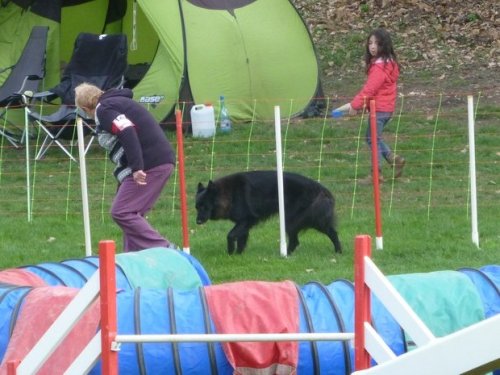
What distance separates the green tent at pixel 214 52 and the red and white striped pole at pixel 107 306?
366 inches

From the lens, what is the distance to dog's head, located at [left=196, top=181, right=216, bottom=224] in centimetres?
974

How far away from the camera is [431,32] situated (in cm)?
1827

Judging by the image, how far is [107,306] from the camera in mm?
4910

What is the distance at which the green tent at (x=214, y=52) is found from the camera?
14.3 metres

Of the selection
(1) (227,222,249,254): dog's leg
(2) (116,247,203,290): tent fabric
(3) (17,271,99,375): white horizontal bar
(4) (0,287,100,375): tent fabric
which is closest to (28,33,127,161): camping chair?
(1) (227,222,249,254): dog's leg

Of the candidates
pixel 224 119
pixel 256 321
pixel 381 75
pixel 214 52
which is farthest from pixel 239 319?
pixel 214 52

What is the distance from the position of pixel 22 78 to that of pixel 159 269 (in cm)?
784

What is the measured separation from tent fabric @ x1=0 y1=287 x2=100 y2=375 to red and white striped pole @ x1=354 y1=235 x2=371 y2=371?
1.53 meters

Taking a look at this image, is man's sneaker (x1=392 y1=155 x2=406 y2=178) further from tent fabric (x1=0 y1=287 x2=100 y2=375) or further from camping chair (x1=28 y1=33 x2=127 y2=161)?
tent fabric (x1=0 y1=287 x2=100 y2=375)

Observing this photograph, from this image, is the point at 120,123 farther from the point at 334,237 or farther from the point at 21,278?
the point at 334,237

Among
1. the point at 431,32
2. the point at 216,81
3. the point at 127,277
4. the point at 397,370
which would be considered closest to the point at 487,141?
the point at 216,81

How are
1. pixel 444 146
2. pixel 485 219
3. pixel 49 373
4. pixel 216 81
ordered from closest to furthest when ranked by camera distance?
pixel 49 373 → pixel 485 219 → pixel 444 146 → pixel 216 81

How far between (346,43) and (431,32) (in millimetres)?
1374

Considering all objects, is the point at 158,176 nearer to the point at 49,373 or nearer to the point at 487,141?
the point at 49,373
